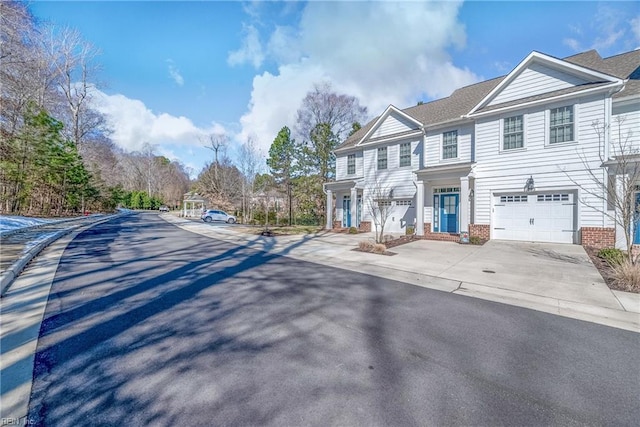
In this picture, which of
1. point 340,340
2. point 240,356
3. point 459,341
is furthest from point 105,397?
point 459,341

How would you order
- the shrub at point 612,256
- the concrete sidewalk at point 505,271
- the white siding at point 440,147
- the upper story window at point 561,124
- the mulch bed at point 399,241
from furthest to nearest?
the white siding at point 440,147 < the mulch bed at point 399,241 < the upper story window at point 561,124 < the shrub at point 612,256 < the concrete sidewalk at point 505,271

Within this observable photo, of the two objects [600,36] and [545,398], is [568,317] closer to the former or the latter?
[545,398]

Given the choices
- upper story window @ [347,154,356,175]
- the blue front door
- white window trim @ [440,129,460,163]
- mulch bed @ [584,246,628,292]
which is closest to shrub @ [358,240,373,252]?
the blue front door

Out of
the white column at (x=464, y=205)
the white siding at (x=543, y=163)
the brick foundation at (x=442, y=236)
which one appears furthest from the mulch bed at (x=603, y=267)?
the brick foundation at (x=442, y=236)

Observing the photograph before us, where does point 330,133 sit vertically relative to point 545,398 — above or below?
above

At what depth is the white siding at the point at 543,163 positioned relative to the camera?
10.5 meters

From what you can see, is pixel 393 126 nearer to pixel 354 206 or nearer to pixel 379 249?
pixel 354 206

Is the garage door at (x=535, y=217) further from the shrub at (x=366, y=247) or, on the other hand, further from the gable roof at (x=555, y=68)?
the shrub at (x=366, y=247)

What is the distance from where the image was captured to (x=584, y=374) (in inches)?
116

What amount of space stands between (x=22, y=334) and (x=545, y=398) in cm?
608

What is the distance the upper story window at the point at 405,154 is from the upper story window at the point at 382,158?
1.08m

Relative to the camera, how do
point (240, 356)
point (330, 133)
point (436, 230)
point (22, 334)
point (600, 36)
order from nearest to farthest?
point (240, 356) → point (22, 334) → point (600, 36) → point (436, 230) → point (330, 133)

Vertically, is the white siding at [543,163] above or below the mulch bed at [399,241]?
above

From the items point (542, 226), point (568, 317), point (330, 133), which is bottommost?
point (568, 317)
